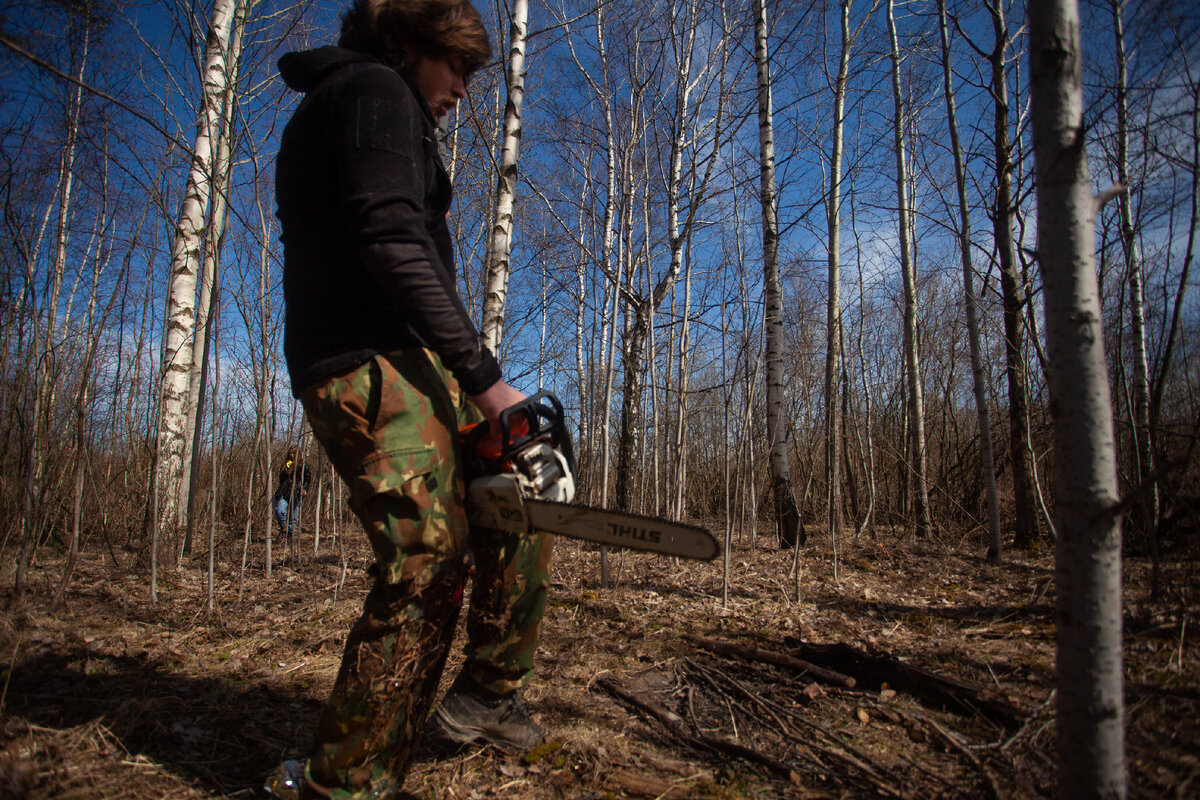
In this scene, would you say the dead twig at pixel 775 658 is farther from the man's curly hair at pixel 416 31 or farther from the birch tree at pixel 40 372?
the birch tree at pixel 40 372

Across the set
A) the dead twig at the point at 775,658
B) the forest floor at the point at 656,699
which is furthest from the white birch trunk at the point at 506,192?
the dead twig at the point at 775,658

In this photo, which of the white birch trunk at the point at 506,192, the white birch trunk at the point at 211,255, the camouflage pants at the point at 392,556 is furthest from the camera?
the white birch trunk at the point at 506,192

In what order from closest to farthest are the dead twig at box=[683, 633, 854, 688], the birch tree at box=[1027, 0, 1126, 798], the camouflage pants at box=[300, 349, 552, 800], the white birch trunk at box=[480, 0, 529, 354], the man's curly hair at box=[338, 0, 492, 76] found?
1. the birch tree at box=[1027, 0, 1126, 798]
2. the camouflage pants at box=[300, 349, 552, 800]
3. the man's curly hair at box=[338, 0, 492, 76]
4. the dead twig at box=[683, 633, 854, 688]
5. the white birch trunk at box=[480, 0, 529, 354]

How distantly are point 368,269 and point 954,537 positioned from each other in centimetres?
748

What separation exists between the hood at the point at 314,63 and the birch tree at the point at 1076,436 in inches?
59.9

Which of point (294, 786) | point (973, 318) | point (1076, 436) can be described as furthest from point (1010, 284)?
point (294, 786)

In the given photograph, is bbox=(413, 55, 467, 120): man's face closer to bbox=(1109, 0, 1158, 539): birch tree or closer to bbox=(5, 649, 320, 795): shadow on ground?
bbox=(1109, 0, 1158, 539): birch tree

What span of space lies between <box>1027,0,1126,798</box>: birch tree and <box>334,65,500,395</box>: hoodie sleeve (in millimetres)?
1247

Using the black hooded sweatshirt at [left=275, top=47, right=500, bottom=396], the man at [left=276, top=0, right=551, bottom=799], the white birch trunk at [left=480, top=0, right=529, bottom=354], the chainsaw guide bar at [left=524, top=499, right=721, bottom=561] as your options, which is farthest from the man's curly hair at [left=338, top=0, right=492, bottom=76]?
the white birch trunk at [left=480, top=0, right=529, bottom=354]

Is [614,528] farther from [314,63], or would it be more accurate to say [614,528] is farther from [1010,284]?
[1010,284]

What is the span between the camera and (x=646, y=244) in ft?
20.0

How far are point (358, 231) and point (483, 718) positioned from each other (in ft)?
4.54

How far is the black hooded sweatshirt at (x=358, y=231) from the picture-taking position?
1333 millimetres

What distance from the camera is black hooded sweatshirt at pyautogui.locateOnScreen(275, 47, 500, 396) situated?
1333 millimetres
